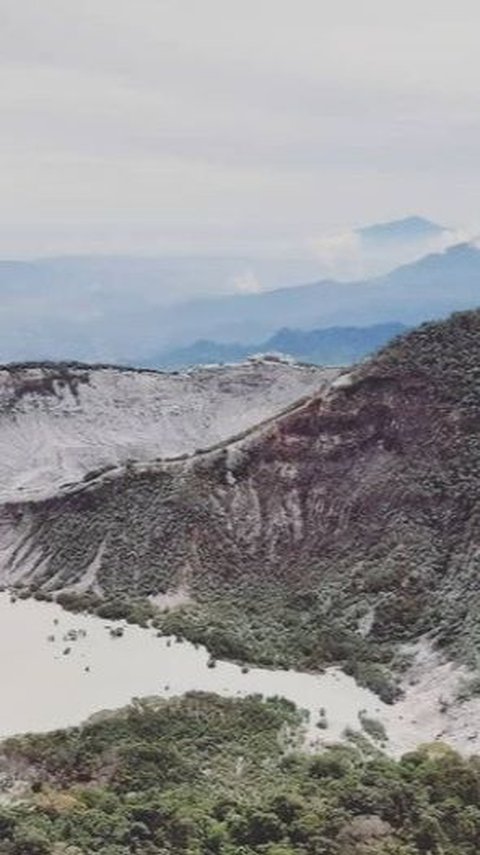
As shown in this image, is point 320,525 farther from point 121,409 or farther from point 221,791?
point 121,409

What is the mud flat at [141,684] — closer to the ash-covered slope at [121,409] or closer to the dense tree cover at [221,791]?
the dense tree cover at [221,791]

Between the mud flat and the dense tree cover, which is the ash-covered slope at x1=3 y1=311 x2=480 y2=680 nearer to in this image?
the mud flat

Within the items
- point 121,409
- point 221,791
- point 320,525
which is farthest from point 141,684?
point 121,409

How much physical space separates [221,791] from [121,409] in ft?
227

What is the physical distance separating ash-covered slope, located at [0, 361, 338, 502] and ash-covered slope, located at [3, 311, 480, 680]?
2913cm

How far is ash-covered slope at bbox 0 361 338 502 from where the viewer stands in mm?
90188

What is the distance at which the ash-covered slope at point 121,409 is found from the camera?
90.2 meters

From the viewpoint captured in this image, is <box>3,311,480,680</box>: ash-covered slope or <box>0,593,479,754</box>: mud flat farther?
<box>3,311,480,680</box>: ash-covered slope

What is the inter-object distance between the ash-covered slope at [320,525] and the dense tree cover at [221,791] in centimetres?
986

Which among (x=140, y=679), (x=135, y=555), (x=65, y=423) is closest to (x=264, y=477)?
(x=135, y=555)

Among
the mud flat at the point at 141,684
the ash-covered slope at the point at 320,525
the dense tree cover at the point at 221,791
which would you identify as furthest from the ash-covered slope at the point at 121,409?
the dense tree cover at the point at 221,791

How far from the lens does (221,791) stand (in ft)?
92.5

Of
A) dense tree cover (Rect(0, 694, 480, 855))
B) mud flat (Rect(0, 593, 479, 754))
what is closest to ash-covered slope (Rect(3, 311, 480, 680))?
mud flat (Rect(0, 593, 479, 754))

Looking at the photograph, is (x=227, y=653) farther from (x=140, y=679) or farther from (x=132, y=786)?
(x=132, y=786)
